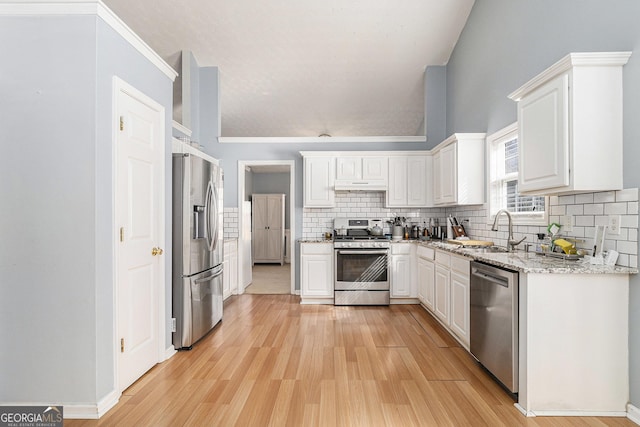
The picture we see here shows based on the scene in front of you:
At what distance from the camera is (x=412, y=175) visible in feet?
16.6

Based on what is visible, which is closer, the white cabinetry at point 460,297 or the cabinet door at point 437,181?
the white cabinetry at point 460,297

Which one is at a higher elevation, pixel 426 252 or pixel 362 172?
pixel 362 172

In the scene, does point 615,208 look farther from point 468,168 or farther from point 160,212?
point 160,212

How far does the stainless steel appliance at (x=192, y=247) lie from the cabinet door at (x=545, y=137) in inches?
113

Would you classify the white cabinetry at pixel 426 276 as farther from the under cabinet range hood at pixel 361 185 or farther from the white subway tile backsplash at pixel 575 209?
the white subway tile backsplash at pixel 575 209

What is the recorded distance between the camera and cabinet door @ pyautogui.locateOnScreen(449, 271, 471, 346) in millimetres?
2992

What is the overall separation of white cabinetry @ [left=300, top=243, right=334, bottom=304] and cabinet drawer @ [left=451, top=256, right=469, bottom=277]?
189 cm

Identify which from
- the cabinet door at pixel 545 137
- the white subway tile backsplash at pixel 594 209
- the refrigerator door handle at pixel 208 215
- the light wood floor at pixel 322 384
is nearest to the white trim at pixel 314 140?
the refrigerator door handle at pixel 208 215

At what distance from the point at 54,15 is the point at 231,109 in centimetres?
450

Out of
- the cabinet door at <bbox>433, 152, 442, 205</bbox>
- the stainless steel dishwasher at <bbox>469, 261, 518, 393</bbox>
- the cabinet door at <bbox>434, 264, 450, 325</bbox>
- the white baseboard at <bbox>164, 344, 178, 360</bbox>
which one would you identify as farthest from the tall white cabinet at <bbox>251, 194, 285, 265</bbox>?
the stainless steel dishwasher at <bbox>469, 261, 518, 393</bbox>

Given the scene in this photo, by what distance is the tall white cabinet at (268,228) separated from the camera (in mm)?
9078

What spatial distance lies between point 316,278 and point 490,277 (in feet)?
8.93

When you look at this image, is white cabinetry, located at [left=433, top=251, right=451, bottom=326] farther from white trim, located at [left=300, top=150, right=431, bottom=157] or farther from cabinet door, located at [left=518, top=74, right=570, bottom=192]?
white trim, located at [left=300, top=150, right=431, bottom=157]

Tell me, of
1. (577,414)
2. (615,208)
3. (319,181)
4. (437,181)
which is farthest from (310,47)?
(577,414)
